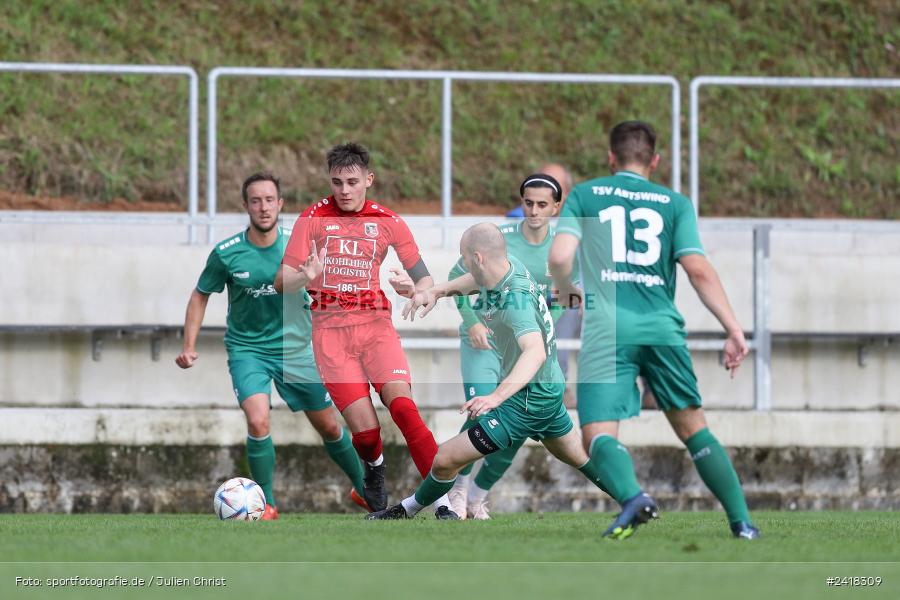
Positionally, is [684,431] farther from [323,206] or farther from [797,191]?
[797,191]

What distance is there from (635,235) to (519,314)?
79 cm

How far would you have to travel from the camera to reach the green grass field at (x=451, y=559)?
5.45 m

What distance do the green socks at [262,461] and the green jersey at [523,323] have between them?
7.00 ft

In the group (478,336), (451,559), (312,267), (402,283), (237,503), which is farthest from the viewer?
(478,336)

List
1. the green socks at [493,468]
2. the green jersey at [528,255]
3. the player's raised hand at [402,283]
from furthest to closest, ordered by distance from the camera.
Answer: the green jersey at [528,255]
the green socks at [493,468]
the player's raised hand at [402,283]

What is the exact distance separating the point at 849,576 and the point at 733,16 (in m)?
13.8

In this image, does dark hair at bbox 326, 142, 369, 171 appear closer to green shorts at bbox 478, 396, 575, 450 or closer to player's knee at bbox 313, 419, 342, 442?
player's knee at bbox 313, 419, 342, 442

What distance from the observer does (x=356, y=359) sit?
9438mm

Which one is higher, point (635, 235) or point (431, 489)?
point (635, 235)

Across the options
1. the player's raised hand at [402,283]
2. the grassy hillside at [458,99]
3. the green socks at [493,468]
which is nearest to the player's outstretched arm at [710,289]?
the player's raised hand at [402,283]

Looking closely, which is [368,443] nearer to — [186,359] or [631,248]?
[186,359]

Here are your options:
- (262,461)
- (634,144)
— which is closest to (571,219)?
(634,144)

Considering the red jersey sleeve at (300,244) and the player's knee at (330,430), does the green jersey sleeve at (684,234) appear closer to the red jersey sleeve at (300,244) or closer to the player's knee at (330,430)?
the red jersey sleeve at (300,244)

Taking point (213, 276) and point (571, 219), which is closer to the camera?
point (571, 219)
